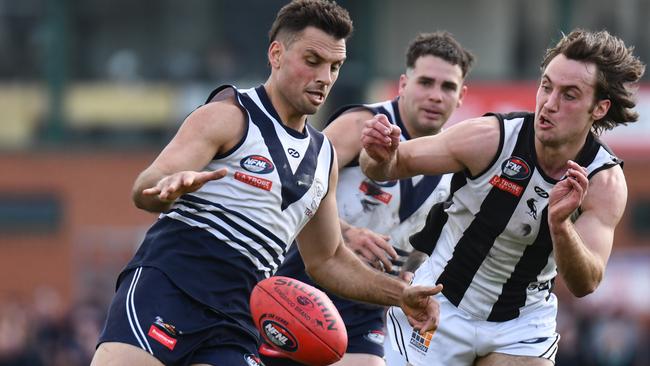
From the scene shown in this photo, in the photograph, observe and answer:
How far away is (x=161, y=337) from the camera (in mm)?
6137

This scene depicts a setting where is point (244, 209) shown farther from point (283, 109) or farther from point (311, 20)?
point (311, 20)

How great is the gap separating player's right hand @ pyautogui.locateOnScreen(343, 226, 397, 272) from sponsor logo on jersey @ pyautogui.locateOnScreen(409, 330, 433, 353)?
1.45ft

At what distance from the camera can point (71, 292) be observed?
20.5 metres

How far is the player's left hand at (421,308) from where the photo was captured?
257 inches

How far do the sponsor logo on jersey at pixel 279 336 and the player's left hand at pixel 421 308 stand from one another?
65cm

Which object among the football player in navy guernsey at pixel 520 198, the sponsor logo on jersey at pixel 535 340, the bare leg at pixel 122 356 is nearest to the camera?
the bare leg at pixel 122 356

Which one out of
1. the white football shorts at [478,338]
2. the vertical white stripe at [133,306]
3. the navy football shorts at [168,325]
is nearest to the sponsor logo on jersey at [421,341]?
the white football shorts at [478,338]

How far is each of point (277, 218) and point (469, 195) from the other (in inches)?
47.1

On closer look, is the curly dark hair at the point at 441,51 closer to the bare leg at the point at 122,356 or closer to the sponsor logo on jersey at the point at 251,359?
the sponsor logo on jersey at the point at 251,359

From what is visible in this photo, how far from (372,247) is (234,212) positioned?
1357 millimetres

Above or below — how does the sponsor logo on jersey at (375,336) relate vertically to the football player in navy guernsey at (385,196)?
below

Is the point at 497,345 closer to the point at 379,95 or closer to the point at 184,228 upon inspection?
the point at 184,228

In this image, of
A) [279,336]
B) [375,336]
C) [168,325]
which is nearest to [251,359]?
[279,336]

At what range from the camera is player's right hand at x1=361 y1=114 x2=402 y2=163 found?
6582 millimetres
